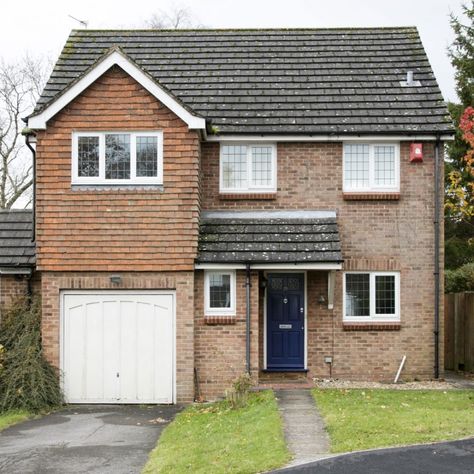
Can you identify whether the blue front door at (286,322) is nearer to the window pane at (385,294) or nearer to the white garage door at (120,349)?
Answer: the window pane at (385,294)

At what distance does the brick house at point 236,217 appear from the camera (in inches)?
658

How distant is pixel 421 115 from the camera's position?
18359mm

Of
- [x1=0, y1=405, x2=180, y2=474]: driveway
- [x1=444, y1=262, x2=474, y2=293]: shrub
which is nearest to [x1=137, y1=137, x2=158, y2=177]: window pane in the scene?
[x1=0, y1=405, x2=180, y2=474]: driveway

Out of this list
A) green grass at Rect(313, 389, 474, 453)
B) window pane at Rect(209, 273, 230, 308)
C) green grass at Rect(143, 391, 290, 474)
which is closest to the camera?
green grass at Rect(143, 391, 290, 474)

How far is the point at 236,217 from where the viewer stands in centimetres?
1798

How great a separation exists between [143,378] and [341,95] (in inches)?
311

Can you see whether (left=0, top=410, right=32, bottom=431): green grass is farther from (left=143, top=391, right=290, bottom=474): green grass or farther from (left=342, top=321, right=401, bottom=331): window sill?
(left=342, top=321, right=401, bottom=331): window sill

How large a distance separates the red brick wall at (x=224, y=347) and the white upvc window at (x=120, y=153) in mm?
2899

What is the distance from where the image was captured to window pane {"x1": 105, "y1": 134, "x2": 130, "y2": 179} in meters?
16.8

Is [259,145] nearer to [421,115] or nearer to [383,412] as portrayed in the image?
[421,115]

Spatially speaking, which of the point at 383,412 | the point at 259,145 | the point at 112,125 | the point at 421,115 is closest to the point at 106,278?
the point at 112,125

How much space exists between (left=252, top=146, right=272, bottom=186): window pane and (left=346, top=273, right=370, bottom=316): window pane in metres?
2.81

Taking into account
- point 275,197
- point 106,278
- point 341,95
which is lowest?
point 106,278

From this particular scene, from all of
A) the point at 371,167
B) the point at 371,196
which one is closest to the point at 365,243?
the point at 371,196
